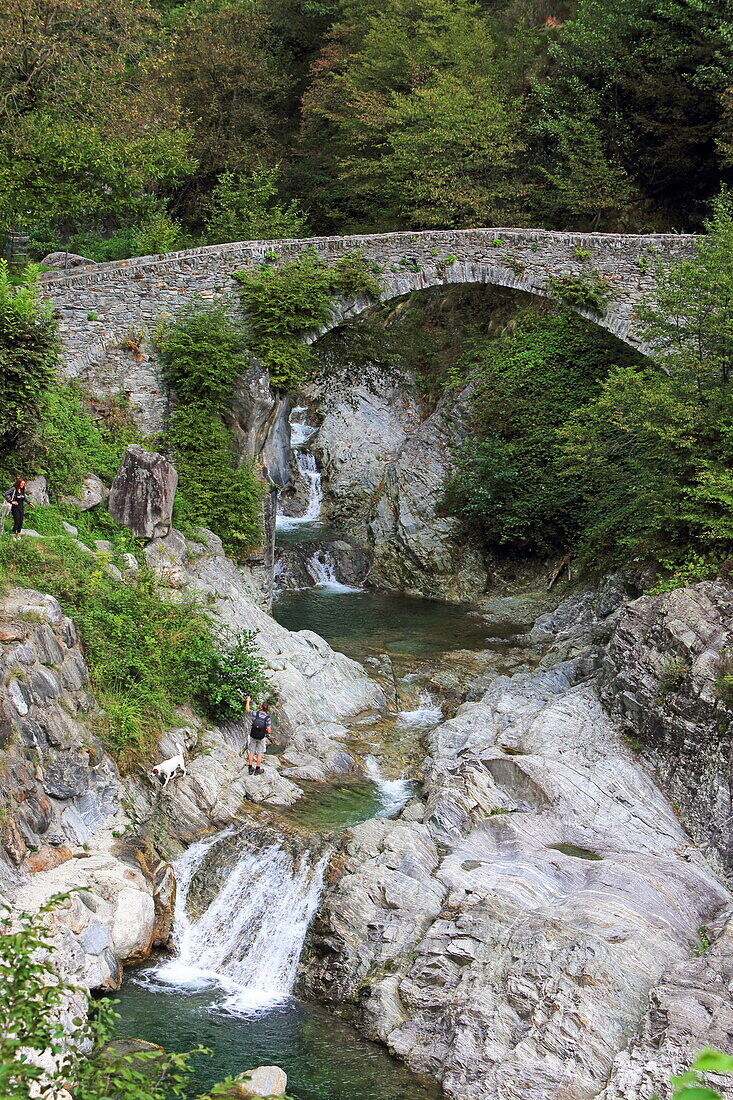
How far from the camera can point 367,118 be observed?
27.3m

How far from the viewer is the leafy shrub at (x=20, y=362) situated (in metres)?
14.6

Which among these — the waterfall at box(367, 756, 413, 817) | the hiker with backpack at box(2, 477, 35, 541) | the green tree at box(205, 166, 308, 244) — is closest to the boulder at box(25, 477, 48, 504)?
the hiker with backpack at box(2, 477, 35, 541)

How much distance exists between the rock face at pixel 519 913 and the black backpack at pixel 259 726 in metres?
2.33

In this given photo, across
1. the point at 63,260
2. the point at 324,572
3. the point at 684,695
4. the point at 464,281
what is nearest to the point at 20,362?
the point at 464,281

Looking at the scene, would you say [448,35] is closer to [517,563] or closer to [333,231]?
[333,231]

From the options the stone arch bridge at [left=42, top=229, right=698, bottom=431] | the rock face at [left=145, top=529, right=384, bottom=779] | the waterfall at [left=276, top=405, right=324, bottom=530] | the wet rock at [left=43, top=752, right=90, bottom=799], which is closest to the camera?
the wet rock at [left=43, top=752, right=90, bottom=799]

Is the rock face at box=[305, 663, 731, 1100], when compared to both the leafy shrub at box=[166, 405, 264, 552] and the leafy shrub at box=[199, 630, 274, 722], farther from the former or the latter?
the leafy shrub at box=[166, 405, 264, 552]

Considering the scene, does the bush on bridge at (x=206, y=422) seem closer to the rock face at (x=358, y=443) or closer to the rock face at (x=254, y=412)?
the rock face at (x=254, y=412)

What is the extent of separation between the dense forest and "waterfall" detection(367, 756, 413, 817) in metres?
12.6

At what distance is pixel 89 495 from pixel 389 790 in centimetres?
725

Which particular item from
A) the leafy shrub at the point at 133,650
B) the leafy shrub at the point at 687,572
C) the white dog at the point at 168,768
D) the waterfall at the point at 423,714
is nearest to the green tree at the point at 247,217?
the leafy shrub at the point at 133,650

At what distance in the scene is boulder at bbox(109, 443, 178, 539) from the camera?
17172mm

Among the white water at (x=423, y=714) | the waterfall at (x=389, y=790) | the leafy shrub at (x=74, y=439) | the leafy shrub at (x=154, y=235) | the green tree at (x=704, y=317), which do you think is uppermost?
the leafy shrub at (x=154, y=235)

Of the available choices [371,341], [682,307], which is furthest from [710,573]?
[371,341]
